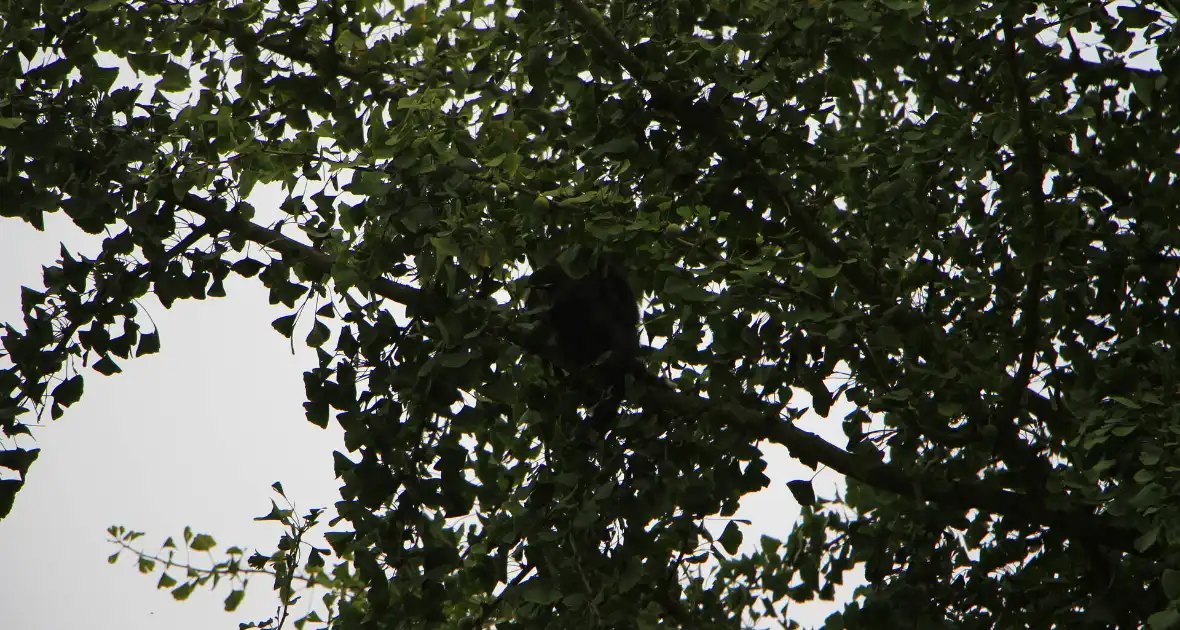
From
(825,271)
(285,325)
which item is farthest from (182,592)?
Answer: (825,271)

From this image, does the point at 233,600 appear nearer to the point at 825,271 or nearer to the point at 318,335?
the point at 318,335

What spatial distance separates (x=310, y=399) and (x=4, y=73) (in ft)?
3.47

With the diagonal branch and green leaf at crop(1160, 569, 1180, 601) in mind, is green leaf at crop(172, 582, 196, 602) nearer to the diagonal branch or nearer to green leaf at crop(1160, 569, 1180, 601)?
the diagonal branch

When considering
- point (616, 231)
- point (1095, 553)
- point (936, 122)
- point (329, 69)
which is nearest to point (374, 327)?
point (616, 231)

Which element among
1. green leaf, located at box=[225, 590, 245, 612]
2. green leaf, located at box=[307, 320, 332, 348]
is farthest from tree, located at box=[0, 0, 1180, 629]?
green leaf, located at box=[225, 590, 245, 612]

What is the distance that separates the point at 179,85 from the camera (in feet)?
8.83

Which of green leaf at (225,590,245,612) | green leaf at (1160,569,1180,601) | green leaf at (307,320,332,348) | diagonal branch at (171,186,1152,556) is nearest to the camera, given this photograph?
green leaf at (1160,569,1180,601)

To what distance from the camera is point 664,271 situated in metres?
2.56

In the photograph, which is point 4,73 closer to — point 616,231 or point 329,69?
point 329,69

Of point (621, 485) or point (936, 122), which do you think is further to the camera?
point (936, 122)

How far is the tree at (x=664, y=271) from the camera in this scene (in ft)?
7.77

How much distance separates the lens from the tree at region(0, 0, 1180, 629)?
2.37m

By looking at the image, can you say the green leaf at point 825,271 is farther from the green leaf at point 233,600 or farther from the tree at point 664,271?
the green leaf at point 233,600

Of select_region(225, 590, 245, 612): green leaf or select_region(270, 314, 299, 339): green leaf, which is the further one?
select_region(225, 590, 245, 612): green leaf
